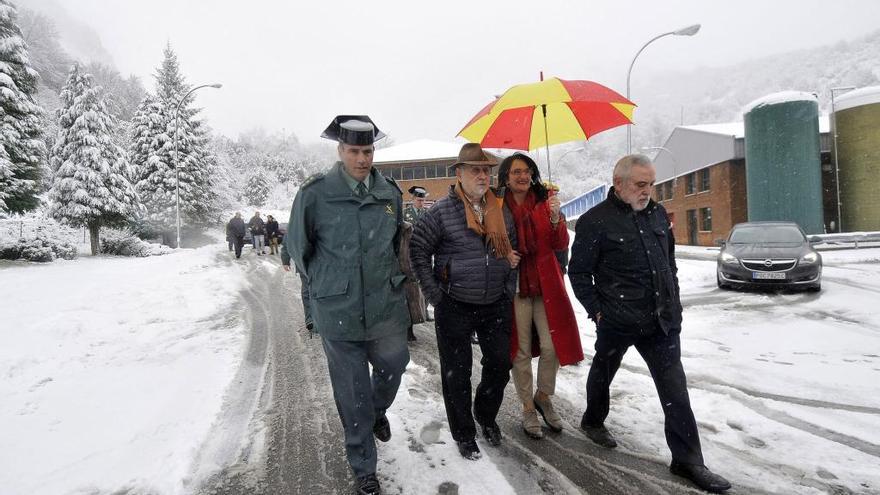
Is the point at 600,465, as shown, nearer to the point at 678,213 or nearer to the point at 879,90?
the point at 879,90

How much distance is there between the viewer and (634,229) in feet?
10.2

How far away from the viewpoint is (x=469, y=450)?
321cm

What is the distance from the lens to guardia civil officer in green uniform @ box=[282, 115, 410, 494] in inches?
111

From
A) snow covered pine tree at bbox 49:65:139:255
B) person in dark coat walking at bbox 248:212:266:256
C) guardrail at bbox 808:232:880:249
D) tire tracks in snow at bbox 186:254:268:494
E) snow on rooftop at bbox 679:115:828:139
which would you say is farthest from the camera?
snow on rooftop at bbox 679:115:828:139

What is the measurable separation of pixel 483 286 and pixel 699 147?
112 feet

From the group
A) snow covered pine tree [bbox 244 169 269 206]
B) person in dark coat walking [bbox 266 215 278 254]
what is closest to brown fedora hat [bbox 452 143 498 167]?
person in dark coat walking [bbox 266 215 278 254]

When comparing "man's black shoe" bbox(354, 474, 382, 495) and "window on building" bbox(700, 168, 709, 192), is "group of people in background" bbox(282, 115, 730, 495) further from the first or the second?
"window on building" bbox(700, 168, 709, 192)

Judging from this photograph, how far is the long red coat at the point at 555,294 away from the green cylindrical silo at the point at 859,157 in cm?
2762

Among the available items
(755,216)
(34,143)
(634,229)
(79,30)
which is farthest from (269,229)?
(79,30)

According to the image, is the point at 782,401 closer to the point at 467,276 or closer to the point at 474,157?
the point at 467,276

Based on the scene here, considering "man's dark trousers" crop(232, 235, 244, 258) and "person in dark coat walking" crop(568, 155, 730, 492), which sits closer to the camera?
"person in dark coat walking" crop(568, 155, 730, 492)

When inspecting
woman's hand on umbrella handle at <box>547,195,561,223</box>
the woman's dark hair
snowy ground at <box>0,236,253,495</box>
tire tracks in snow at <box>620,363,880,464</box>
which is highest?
the woman's dark hair

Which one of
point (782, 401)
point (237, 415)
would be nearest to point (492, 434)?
point (237, 415)

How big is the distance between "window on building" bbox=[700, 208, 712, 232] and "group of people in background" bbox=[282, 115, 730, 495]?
32304mm
